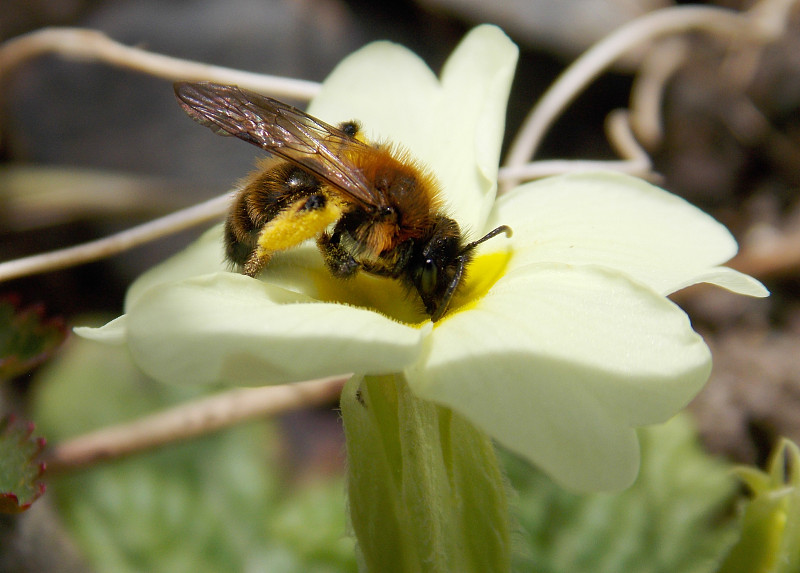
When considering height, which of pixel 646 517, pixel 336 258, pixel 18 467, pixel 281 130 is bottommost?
pixel 646 517

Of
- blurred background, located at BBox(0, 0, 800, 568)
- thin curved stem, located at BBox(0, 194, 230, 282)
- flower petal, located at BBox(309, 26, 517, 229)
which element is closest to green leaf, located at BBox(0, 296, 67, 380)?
thin curved stem, located at BBox(0, 194, 230, 282)

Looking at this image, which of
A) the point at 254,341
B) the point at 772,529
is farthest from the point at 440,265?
the point at 772,529

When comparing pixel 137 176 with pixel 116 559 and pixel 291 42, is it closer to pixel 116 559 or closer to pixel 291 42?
pixel 291 42

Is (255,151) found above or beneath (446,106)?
beneath

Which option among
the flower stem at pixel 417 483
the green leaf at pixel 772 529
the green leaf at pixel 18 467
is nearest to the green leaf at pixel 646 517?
the green leaf at pixel 772 529

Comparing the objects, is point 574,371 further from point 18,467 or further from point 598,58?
point 598,58

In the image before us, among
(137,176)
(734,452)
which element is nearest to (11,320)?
(137,176)

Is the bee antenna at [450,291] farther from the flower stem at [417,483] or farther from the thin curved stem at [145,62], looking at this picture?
the thin curved stem at [145,62]
